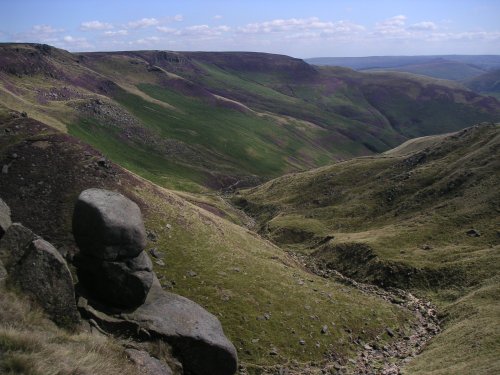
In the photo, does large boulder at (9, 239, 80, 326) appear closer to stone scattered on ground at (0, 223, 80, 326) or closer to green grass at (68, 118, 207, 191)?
stone scattered on ground at (0, 223, 80, 326)

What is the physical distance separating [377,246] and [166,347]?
157ft

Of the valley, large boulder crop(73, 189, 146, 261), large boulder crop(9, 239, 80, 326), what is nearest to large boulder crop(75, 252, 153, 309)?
large boulder crop(73, 189, 146, 261)

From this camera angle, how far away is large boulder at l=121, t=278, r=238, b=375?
30.3 metres

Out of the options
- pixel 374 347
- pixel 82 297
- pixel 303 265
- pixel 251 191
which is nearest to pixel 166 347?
pixel 82 297

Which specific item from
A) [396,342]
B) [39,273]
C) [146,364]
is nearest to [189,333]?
[146,364]

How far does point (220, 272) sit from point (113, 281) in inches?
684

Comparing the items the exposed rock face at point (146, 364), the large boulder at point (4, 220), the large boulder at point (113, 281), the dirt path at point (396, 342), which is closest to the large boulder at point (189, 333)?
the large boulder at point (113, 281)

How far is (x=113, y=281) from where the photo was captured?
A: 3191 centimetres

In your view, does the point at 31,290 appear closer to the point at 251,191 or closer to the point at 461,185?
the point at 461,185

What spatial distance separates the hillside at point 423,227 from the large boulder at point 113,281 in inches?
947

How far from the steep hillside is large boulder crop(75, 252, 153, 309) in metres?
7.12

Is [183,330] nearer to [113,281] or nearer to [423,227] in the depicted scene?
[113,281]

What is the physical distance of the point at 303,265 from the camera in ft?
227

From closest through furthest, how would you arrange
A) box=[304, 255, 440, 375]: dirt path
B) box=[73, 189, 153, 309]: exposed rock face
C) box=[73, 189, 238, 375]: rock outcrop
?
box=[73, 189, 238, 375]: rock outcrop → box=[73, 189, 153, 309]: exposed rock face → box=[304, 255, 440, 375]: dirt path
